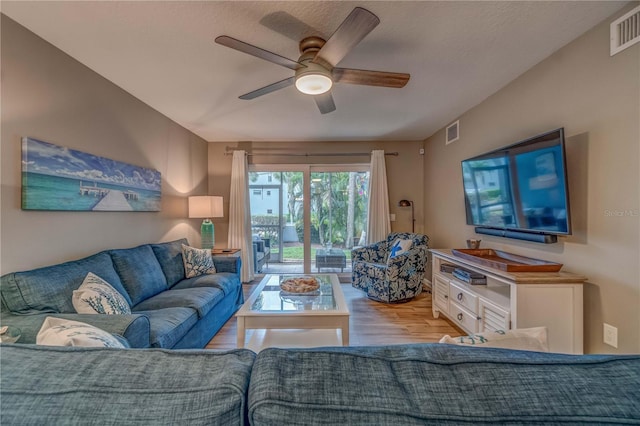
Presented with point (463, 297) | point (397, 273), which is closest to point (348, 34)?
point (463, 297)

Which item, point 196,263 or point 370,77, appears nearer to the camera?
point 370,77

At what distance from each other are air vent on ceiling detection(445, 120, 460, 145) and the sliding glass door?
1.39m

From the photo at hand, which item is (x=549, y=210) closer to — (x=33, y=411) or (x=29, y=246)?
(x=33, y=411)

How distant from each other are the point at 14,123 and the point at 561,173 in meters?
3.64

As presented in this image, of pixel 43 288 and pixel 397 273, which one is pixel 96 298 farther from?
pixel 397 273

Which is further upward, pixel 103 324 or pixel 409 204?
pixel 409 204

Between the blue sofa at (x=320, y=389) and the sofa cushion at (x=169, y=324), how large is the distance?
4.02 feet

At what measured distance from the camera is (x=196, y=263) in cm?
315

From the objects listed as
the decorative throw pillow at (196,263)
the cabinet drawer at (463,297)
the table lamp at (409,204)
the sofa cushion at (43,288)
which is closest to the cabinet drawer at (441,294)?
the cabinet drawer at (463,297)

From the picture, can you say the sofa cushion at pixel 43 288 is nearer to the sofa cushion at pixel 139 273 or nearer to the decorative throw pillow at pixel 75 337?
the sofa cushion at pixel 139 273

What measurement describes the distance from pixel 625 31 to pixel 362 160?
3.32 m

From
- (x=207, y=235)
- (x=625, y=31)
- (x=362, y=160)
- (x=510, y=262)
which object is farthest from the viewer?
(x=362, y=160)

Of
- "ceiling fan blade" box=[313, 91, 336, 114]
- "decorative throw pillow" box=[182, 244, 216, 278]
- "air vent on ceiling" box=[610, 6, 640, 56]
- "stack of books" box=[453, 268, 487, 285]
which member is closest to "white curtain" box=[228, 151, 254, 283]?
"decorative throw pillow" box=[182, 244, 216, 278]

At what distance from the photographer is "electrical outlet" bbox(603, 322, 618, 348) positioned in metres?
1.72
